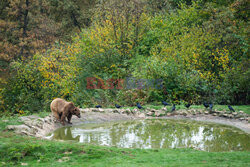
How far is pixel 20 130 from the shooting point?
9.59m

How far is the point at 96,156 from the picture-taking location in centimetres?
723

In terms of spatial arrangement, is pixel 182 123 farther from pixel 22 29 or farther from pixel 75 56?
pixel 22 29

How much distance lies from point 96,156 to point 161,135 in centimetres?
428

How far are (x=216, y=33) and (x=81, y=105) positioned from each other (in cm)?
1072

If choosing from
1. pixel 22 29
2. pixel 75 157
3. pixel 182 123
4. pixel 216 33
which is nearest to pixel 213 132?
pixel 182 123

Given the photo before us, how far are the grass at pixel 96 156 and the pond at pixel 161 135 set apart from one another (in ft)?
4.97

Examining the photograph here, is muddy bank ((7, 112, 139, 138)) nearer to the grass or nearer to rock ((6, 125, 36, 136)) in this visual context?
rock ((6, 125, 36, 136))

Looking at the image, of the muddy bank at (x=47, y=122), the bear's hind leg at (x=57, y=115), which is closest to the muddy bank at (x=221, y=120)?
the muddy bank at (x=47, y=122)

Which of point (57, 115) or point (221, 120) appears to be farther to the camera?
point (221, 120)

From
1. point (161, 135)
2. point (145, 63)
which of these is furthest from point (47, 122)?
point (145, 63)

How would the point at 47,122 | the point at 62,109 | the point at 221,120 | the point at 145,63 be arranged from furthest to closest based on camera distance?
the point at 145,63 → the point at 221,120 → the point at 62,109 → the point at 47,122

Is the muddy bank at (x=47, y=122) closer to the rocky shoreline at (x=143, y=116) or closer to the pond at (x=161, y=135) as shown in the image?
the rocky shoreline at (x=143, y=116)

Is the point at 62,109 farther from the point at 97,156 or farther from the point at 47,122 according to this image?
the point at 97,156

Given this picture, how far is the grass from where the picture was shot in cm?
667
